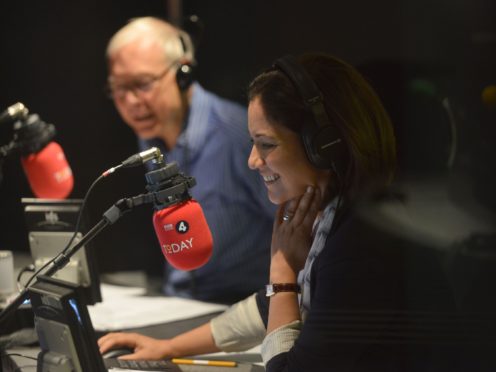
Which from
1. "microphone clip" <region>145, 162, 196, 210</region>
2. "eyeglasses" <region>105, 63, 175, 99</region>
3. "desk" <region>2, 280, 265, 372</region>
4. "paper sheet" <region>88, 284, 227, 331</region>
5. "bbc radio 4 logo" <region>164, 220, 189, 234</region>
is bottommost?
"paper sheet" <region>88, 284, 227, 331</region>

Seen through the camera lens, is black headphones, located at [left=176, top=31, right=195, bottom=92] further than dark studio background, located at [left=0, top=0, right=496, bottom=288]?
Yes

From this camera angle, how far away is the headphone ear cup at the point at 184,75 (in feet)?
8.34

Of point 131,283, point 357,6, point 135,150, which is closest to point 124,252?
point 131,283

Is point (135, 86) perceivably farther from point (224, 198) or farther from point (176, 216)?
point (176, 216)

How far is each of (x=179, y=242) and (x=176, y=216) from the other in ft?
0.17

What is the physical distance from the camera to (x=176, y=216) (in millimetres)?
1529

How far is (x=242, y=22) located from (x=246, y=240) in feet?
2.41

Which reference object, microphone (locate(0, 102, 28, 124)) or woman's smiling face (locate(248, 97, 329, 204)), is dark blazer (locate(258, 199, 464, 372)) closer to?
woman's smiling face (locate(248, 97, 329, 204))

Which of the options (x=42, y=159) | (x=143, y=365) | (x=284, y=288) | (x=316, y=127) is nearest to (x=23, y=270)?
(x=42, y=159)

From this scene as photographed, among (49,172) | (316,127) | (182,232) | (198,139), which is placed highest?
(316,127)

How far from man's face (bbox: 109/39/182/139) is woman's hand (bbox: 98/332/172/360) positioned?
1048mm

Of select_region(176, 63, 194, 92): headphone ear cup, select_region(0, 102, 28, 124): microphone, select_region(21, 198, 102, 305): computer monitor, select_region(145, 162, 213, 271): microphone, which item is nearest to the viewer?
select_region(145, 162, 213, 271): microphone

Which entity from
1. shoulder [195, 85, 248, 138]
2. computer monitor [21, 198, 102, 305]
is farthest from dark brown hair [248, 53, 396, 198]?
shoulder [195, 85, 248, 138]

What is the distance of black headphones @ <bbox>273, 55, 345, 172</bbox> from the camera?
140cm
